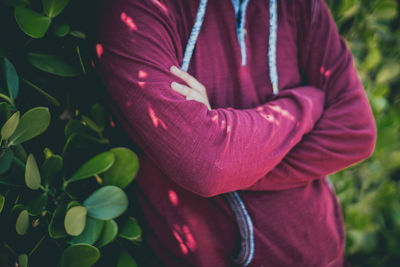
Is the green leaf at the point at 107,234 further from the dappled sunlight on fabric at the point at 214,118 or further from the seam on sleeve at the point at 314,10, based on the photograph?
the seam on sleeve at the point at 314,10

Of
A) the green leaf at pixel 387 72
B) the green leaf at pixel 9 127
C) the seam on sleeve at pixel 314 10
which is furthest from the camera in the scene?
the green leaf at pixel 387 72

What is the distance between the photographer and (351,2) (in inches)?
50.9

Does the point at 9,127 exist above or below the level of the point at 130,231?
above

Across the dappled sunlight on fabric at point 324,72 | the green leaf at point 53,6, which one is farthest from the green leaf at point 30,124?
the dappled sunlight on fabric at point 324,72

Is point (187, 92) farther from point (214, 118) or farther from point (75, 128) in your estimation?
point (75, 128)

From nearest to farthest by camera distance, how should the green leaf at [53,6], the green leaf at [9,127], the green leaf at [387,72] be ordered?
1. the green leaf at [9,127]
2. the green leaf at [53,6]
3. the green leaf at [387,72]

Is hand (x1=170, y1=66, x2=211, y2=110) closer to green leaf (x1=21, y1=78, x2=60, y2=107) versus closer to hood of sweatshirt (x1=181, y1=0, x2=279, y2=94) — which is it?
hood of sweatshirt (x1=181, y1=0, x2=279, y2=94)

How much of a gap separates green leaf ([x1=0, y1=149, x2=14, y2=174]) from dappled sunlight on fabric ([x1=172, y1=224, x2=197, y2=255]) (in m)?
0.42

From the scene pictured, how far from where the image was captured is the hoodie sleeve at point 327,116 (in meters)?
0.81

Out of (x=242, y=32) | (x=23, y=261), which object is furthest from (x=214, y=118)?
(x=23, y=261)

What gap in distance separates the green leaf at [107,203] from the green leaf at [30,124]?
0.69 ft

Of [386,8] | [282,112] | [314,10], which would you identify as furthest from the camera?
[386,8]

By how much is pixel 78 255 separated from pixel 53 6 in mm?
540

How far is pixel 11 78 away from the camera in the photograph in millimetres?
649
